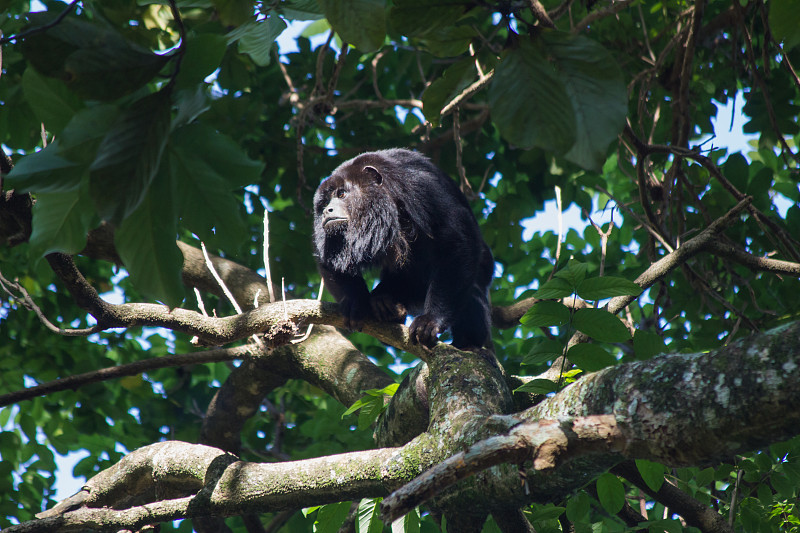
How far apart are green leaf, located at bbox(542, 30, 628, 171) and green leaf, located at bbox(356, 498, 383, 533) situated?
1.67 m

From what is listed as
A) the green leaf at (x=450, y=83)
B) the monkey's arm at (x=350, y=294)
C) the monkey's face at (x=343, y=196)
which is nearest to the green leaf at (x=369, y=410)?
the monkey's arm at (x=350, y=294)

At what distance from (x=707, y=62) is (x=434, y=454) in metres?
3.70

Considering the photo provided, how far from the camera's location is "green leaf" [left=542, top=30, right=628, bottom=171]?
836 millimetres

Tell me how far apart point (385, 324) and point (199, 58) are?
221 centimetres

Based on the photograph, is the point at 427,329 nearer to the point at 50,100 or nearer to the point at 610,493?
the point at 610,493

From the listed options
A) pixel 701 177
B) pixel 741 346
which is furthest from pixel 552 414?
pixel 701 177

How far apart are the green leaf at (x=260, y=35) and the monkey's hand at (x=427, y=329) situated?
179cm

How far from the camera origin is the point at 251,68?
5098mm

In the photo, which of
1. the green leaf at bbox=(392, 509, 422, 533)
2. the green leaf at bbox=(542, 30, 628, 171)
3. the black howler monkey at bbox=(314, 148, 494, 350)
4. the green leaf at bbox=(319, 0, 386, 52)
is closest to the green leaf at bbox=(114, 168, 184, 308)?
the green leaf at bbox=(319, 0, 386, 52)

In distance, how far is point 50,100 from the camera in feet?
3.24

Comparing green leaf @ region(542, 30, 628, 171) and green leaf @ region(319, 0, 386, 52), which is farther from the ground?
green leaf @ region(319, 0, 386, 52)

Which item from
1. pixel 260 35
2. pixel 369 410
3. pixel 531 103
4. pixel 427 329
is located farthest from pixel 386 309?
pixel 531 103

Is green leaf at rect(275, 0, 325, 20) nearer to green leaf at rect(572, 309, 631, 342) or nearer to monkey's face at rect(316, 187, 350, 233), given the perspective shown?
green leaf at rect(572, 309, 631, 342)

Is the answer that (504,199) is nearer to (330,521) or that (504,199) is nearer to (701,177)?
(701,177)
